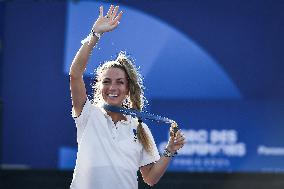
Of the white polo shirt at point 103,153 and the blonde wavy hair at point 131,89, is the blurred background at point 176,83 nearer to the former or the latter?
the blonde wavy hair at point 131,89

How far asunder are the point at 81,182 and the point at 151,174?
472mm

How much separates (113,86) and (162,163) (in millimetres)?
465

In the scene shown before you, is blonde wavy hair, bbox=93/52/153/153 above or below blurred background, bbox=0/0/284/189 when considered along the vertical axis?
below

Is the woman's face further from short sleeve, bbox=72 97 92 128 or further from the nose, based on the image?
short sleeve, bbox=72 97 92 128

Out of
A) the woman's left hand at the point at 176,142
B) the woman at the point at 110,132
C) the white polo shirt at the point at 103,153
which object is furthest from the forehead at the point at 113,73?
the woman's left hand at the point at 176,142

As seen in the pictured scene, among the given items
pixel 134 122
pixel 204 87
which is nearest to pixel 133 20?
pixel 204 87

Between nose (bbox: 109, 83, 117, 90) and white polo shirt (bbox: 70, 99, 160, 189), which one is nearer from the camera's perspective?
white polo shirt (bbox: 70, 99, 160, 189)

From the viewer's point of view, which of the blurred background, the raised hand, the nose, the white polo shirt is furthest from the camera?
the blurred background

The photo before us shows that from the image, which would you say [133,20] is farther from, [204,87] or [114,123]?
[114,123]


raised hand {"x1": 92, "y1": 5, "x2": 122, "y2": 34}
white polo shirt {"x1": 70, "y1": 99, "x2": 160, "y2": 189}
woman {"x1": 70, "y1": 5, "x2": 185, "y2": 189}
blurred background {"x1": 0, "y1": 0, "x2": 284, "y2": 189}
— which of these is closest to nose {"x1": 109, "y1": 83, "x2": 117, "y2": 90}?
woman {"x1": 70, "y1": 5, "x2": 185, "y2": 189}

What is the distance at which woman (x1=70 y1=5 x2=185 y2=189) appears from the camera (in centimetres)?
311

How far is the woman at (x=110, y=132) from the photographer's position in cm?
311

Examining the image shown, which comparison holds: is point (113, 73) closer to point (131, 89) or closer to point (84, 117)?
point (131, 89)

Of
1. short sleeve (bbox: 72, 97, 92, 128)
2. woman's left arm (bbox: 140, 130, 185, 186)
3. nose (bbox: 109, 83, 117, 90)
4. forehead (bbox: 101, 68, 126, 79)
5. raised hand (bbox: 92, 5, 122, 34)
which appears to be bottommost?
woman's left arm (bbox: 140, 130, 185, 186)
